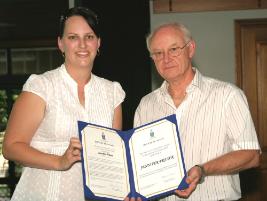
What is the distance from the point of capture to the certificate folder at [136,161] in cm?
185

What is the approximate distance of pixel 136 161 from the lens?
1.92 m

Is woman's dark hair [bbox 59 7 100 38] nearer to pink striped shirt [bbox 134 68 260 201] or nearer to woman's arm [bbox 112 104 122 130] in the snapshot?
woman's arm [bbox 112 104 122 130]

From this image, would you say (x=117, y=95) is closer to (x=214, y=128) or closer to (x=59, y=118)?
(x=59, y=118)

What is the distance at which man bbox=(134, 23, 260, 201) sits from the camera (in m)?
2.04

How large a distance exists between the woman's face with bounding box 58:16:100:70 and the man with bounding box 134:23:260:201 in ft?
1.22

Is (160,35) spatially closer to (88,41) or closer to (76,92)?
(88,41)

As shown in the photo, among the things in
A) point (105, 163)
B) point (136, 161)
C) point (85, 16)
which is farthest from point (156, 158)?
point (85, 16)

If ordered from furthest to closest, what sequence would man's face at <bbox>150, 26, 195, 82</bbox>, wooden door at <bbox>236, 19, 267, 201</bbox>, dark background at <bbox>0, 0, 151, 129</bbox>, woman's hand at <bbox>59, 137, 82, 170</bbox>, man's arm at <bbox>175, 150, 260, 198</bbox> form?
wooden door at <bbox>236, 19, 267, 201</bbox> < dark background at <bbox>0, 0, 151, 129</bbox> < man's face at <bbox>150, 26, 195, 82</bbox> < man's arm at <bbox>175, 150, 260, 198</bbox> < woman's hand at <bbox>59, 137, 82, 170</bbox>

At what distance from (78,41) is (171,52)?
1.62 feet

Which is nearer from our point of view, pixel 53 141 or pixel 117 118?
pixel 53 141

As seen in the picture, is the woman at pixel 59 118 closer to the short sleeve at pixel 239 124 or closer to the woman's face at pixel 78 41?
the woman's face at pixel 78 41

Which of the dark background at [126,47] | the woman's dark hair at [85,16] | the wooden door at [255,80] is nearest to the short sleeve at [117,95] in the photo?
the woman's dark hair at [85,16]

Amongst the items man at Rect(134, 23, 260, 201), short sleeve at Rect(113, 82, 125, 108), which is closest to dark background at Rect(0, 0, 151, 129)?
short sleeve at Rect(113, 82, 125, 108)

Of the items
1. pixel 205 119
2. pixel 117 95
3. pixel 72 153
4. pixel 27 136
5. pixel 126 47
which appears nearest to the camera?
pixel 72 153
